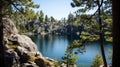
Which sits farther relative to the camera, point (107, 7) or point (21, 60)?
point (21, 60)

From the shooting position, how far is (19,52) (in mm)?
24484

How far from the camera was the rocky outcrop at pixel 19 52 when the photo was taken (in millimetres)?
22094

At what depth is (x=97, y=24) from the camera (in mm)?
14758

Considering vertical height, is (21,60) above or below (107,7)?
below

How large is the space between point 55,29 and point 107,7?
18504 centimetres

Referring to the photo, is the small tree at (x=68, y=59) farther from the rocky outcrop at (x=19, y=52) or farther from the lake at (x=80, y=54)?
the rocky outcrop at (x=19, y=52)

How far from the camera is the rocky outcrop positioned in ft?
72.5
